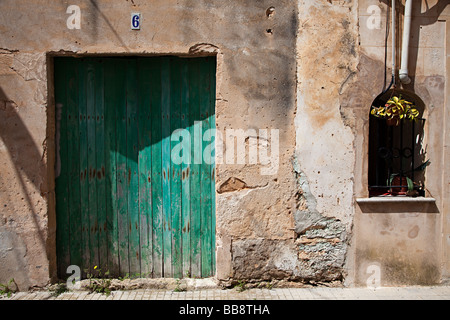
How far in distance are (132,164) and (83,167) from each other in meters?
0.51

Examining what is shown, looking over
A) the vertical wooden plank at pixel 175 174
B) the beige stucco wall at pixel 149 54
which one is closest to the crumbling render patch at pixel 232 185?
the beige stucco wall at pixel 149 54

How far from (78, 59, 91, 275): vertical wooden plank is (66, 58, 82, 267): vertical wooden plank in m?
0.03

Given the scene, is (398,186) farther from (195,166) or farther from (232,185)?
(195,166)

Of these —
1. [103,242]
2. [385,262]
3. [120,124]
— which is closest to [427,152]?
[385,262]

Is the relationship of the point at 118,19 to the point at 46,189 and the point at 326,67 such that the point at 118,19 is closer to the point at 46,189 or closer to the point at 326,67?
the point at 46,189

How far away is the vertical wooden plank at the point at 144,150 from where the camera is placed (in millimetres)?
4094

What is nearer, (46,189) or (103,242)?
(46,189)

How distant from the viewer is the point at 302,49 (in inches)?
156

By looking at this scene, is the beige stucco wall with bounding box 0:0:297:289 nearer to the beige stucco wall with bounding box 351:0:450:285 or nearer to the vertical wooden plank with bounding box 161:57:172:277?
the vertical wooden plank with bounding box 161:57:172:277

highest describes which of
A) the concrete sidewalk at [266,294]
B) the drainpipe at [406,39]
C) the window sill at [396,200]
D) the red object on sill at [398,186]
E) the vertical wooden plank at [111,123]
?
the drainpipe at [406,39]

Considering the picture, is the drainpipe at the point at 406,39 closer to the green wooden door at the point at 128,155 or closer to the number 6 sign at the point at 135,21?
the green wooden door at the point at 128,155

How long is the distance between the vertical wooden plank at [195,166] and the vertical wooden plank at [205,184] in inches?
1.3

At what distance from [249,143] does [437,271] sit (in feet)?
7.75

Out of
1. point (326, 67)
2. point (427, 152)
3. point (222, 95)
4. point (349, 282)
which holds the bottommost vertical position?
point (349, 282)
